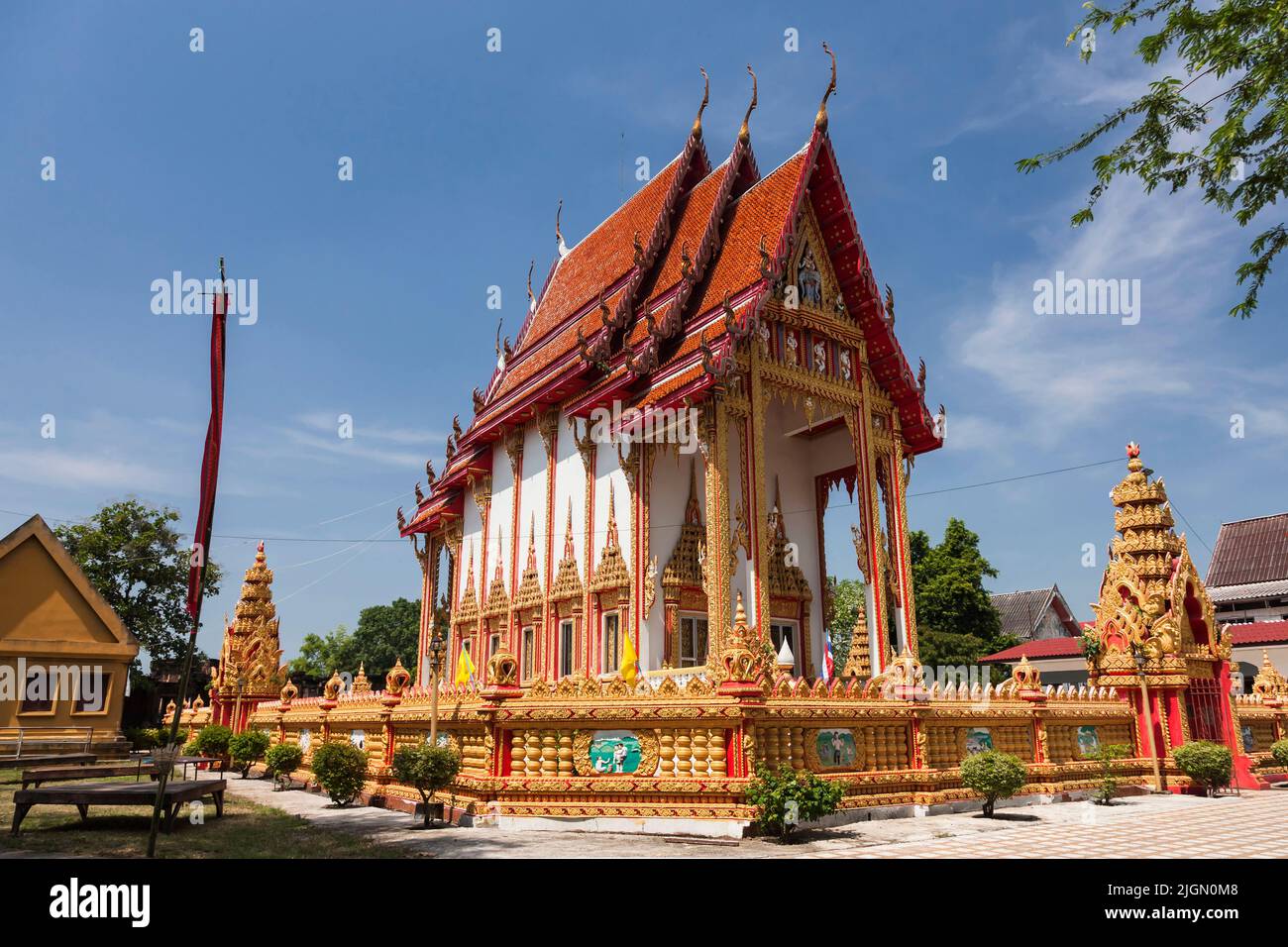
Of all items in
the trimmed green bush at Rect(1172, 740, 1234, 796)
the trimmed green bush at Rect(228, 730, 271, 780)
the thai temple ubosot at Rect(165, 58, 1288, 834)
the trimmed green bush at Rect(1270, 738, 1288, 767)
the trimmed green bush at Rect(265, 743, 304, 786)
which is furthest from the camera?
the trimmed green bush at Rect(228, 730, 271, 780)

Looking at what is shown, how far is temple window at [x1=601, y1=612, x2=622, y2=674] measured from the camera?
16.3 metres

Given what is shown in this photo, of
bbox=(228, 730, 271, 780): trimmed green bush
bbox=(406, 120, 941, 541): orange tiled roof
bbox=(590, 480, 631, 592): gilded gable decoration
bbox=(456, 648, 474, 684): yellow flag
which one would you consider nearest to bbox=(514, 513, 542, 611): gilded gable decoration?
bbox=(590, 480, 631, 592): gilded gable decoration

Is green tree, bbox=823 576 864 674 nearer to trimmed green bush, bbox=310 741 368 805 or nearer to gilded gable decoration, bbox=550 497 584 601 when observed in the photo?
gilded gable decoration, bbox=550 497 584 601

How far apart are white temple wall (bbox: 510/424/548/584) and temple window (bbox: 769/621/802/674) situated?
16.3 ft

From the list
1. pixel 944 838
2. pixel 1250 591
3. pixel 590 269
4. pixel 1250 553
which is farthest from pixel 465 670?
pixel 1250 553

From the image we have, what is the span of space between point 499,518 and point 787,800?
41.4 feet

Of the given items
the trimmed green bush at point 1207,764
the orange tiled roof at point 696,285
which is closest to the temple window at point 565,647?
the orange tiled roof at point 696,285

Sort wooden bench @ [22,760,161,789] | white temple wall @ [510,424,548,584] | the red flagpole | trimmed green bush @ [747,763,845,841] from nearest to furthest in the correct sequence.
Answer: the red flagpole → trimmed green bush @ [747,763,845,841] → wooden bench @ [22,760,161,789] → white temple wall @ [510,424,548,584]

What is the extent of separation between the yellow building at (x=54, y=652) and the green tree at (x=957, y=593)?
88.8ft

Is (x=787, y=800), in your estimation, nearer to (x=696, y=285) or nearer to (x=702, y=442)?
(x=702, y=442)

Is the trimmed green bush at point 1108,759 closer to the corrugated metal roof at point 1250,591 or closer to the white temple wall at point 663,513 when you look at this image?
the white temple wall at point 663,513

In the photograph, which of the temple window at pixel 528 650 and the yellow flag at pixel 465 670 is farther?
the temple window at pixel 528 650

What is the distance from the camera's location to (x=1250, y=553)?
3688 cm

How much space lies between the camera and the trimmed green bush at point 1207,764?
1538 cm
